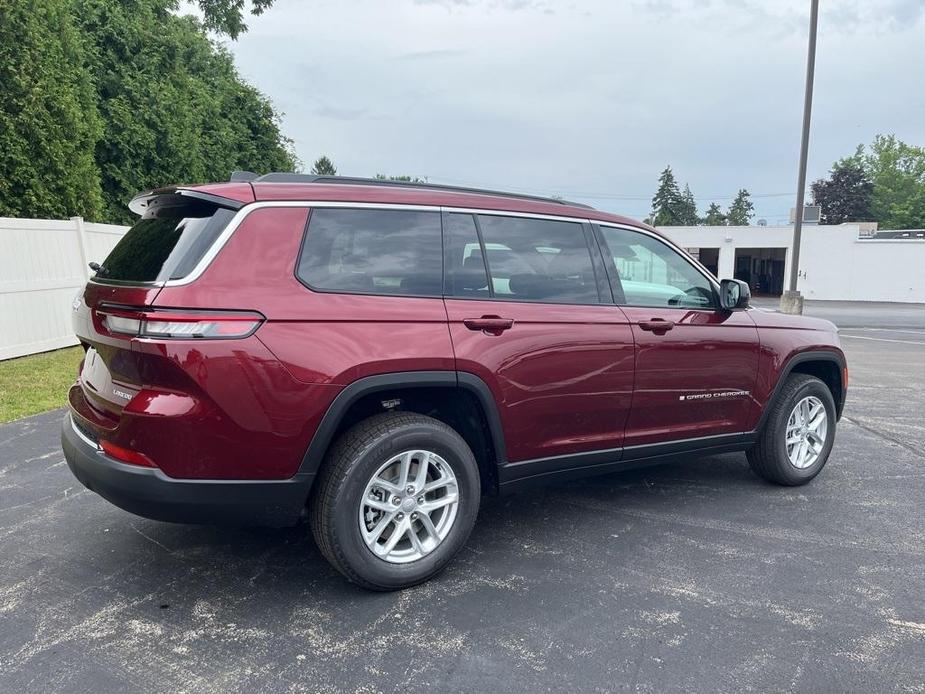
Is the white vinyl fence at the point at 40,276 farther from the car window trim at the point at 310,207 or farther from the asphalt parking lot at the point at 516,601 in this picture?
the car window trim at the point at 310,207

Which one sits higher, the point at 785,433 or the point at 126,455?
the point at 126,455

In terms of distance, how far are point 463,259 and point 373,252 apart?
486 millimetres

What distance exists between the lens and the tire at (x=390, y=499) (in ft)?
9.75

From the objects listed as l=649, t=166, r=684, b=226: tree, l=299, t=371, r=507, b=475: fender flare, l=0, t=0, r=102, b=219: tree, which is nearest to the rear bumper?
l=299, t=371, r=507, b=475: fender flare

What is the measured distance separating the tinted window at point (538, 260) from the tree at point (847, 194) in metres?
77.9

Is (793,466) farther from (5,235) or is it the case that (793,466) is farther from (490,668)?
(5,235)

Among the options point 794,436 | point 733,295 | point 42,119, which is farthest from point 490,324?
point 42,119

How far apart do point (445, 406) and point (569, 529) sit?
117cm

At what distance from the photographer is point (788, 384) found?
468cm

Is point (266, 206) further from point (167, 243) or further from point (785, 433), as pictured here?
point (785, 433)

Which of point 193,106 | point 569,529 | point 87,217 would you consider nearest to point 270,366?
point 569,529

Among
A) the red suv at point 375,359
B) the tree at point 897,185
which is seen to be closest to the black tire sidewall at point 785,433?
the red suv at point 375,359

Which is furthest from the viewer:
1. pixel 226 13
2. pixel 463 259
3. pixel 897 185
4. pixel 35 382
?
pixel 897 185

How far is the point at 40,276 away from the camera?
9.09 meters
